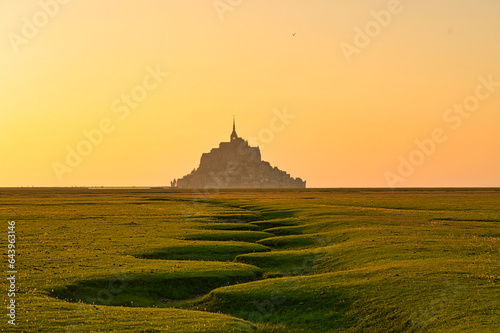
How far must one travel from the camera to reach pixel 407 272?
32719mm

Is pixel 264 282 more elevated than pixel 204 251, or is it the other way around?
pixel 204 251

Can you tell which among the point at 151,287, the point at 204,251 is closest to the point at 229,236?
the point at 204,251

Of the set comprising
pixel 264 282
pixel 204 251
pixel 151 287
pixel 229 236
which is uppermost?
pixel 229 236

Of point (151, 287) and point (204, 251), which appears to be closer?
point (151, 287)

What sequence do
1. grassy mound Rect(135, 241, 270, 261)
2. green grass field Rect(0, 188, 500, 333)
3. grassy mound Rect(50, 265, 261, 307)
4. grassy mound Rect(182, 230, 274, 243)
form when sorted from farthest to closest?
grassy mound Rect(182, 230, 274, 243) < grassy mound Rect(135, 241, 270, 261) < grassy mound Rect(50, 265, 261, 307) < green grass field Rect(0, 188, 500, 333)

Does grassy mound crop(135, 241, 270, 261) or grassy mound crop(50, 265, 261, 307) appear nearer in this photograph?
grassy mound crop(50, 265, 261, 307)

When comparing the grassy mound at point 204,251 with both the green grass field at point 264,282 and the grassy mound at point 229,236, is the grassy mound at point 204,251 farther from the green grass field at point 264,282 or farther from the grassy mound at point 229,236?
the grassy mound at point 229,236

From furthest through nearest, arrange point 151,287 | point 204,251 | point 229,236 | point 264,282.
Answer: point 229,236 → point 204,251 → point 151,287 → point 264,282

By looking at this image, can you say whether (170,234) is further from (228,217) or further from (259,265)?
(228,217)

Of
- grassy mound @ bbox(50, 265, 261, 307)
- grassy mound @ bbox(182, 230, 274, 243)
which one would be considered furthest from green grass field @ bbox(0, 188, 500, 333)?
grassy mound @ bbox(182, 230, 274, 243)

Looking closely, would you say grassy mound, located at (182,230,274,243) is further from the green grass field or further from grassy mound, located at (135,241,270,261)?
grassy mound, located at (135,241,270,261)

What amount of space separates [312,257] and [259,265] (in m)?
5.01

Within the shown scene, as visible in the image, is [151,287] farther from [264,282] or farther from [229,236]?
[229,236]

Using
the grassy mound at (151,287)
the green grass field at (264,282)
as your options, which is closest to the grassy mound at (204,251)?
the green grass field at (264,282)
